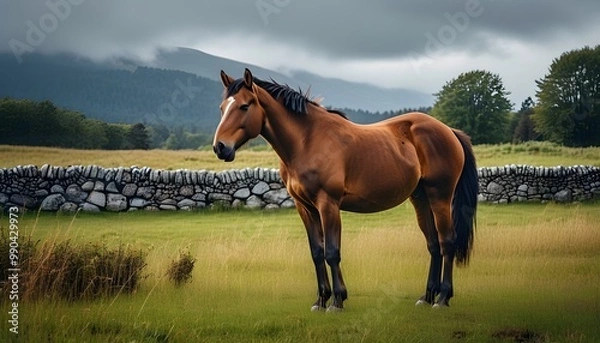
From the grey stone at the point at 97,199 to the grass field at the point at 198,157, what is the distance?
139 cm

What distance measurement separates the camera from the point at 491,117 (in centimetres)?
1588

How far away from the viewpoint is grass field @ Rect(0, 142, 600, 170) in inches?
604

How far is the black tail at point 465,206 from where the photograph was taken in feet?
23.3

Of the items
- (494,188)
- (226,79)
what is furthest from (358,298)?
(494,188)

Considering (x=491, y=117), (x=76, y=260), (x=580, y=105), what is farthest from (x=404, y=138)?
(x=491, y=117)

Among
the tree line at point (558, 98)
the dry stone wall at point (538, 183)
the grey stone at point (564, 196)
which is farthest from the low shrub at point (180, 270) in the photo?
the grey stone at point (564, 196)

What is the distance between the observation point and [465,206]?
7164 millimetres

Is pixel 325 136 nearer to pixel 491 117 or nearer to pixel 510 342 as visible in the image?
pixel 510 342

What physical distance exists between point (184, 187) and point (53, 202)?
3.15 metres

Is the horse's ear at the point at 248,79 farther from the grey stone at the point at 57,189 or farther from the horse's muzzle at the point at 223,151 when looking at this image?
the grey stone at the point at 57,189

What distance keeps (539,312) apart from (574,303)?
57 centimetres

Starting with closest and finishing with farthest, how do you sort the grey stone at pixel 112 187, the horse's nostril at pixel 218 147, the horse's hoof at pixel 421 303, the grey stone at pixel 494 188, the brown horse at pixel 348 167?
the horse's nostril at pixel 218 147 < the brown horse at pixel 348 167 < the horse's hoof at pixel 421 303 < the grey stone at pixel 112 187 < the grey stone at pixel 494 188

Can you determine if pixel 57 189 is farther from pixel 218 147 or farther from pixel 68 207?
pixel 218 147

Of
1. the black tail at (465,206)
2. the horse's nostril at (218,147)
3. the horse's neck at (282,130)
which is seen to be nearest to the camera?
the horse's nostril at (218,147)
